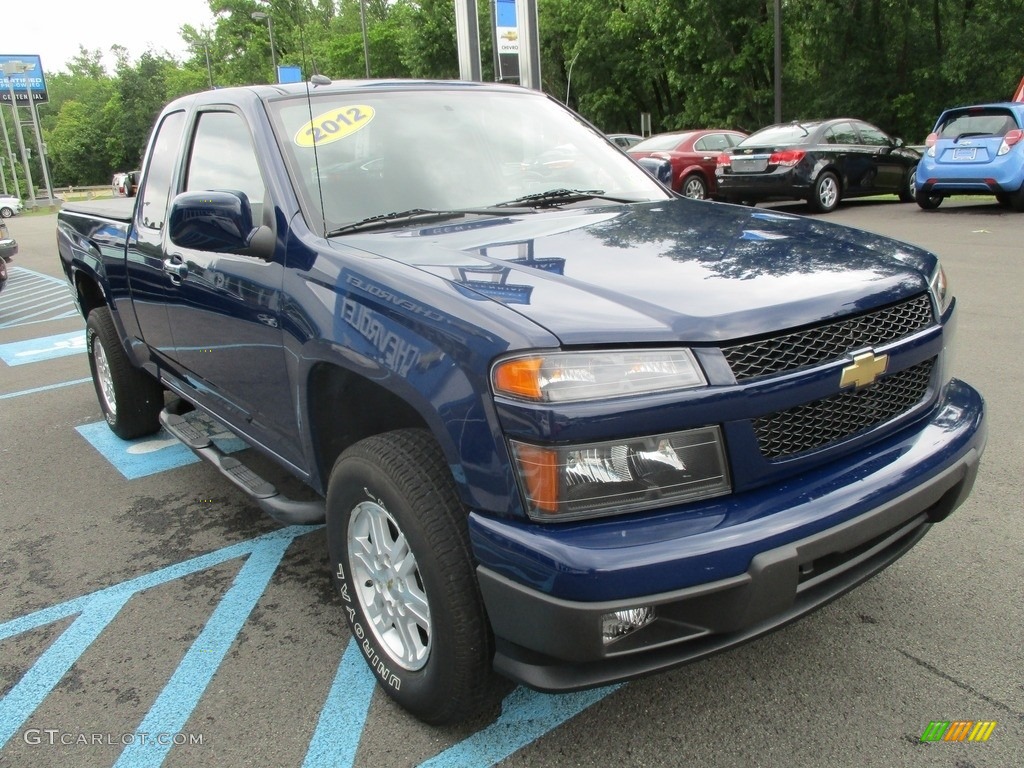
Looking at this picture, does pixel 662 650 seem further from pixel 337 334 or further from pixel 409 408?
pixel 337 334

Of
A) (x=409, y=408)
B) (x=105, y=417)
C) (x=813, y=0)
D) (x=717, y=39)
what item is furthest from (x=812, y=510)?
(x=717, y=39)

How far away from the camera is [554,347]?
1.92 meters

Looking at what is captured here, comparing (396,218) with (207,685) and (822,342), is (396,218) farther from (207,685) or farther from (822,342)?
(207,685)

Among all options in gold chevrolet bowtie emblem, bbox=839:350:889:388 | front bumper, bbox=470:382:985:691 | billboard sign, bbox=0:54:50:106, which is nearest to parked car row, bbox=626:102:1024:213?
gold chevrolet bowtie emblem, bbox=839:350:889:388

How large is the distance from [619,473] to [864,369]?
724 millimetres

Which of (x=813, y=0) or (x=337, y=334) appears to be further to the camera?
(x=813, y=0)

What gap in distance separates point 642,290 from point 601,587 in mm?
774

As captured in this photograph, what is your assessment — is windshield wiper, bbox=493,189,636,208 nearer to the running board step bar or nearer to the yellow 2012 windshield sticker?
the yellow 2012 windshield sticker

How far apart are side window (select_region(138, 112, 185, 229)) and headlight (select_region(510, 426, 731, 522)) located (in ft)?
8.93

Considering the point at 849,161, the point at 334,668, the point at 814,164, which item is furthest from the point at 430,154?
the point at 849,161

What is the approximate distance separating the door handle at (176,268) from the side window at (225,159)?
34 cm

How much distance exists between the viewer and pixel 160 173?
13.7ft

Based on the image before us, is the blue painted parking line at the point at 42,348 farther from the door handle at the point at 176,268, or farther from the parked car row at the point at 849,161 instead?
the parked car row at the point at 849,161

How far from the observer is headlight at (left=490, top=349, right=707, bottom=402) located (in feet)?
6.26
